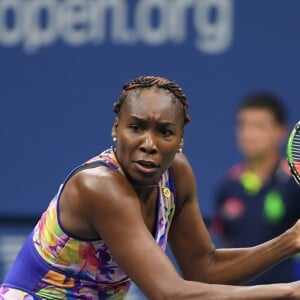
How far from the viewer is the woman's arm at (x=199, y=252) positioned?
167 inches

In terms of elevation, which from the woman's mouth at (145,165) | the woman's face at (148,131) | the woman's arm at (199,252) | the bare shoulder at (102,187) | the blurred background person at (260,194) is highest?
the woman's face at (148,131)

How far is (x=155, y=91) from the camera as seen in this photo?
12.7ft

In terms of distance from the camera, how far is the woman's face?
12.6 feet

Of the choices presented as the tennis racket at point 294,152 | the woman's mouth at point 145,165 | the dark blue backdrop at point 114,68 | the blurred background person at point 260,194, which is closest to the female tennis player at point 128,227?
the woman's mouth at point 145,165

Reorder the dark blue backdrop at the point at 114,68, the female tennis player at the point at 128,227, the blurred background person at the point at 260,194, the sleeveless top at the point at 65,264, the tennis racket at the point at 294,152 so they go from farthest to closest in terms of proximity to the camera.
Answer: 1. the dark blue backdrop at the point at 114,68
2. the blurred background person at the point at 260,194
3. the tennis racket at the point at 294,152
4. the sleeveless top at the point at 65,264
5. the female tennis player at the point at 128,227

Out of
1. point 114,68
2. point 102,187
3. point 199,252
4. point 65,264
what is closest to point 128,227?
point 102,187

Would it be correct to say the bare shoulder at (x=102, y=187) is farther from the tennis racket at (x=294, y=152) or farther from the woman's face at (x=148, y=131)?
the tennis racket at (x=294, y=152)

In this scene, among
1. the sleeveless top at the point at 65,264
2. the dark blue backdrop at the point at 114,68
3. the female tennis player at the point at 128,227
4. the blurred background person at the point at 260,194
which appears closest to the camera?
the female tennis player at the point at 128,227

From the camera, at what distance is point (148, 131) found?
12.6ft

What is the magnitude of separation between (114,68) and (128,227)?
3.62 metres

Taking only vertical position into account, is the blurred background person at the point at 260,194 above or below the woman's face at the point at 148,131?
below

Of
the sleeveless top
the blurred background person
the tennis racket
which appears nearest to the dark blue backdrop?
the blurred background person

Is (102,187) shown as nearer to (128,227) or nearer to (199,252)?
(128,227)

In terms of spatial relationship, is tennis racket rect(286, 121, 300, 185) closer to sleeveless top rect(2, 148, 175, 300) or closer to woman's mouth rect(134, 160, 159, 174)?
sleeveless top rect(2, 148, 175, 300)
